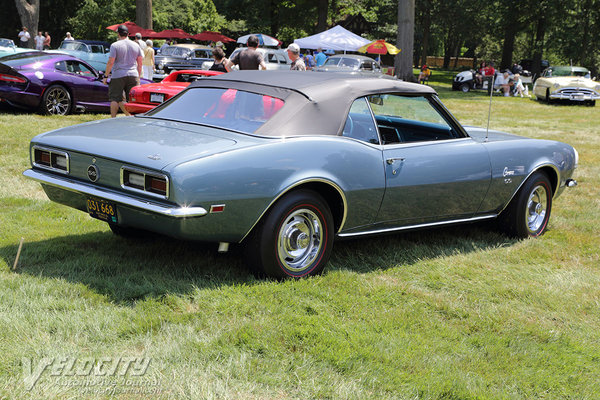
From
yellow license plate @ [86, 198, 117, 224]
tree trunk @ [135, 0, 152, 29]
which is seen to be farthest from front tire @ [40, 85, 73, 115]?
tree trunk @ [135, 0, 152, 29]

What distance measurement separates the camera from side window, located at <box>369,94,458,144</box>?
558 cm

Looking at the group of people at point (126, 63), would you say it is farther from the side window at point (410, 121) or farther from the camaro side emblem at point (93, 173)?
the camaro side emblem at point (93, 173)

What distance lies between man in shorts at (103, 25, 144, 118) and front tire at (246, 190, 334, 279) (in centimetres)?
753

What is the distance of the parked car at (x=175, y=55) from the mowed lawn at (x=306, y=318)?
828 inches

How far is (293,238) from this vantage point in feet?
14.7

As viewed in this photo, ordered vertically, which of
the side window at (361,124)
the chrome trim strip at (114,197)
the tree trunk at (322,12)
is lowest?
the chrome trim strip at (114,197)

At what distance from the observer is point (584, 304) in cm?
457

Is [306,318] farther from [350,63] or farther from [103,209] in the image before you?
[350,63]

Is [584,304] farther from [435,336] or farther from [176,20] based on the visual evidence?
[176,20]

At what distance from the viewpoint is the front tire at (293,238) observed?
4.29 meters

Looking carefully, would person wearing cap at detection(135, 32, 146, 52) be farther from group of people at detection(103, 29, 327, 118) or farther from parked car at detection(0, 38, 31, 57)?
group of people at detection(103, 29, 327, 118)

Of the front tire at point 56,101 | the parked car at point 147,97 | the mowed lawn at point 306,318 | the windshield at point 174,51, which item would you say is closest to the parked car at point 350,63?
the windshield at point 174,51

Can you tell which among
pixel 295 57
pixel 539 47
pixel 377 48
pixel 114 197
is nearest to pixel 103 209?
pixel 114 197

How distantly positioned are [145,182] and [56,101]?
9.60 m
